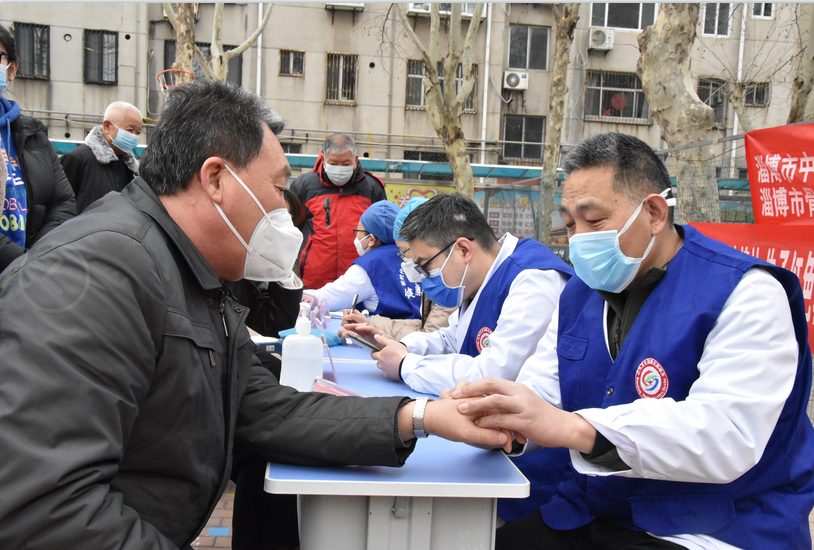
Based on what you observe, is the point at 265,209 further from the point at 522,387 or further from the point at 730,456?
the point at 730,456

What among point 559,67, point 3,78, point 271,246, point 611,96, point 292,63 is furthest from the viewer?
point 611,96

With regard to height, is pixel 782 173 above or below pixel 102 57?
below

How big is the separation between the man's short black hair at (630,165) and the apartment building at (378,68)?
17.9 metres

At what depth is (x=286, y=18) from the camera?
1955 centimetres

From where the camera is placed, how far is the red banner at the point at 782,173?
366 centimetres

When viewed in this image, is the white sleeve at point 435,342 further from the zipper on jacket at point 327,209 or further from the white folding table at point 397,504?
the zipper on jacket at point 327,209

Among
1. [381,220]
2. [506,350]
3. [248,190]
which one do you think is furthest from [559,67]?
[248,190]

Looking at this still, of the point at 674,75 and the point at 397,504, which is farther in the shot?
the point at 674,75

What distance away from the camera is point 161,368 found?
1.23 metres

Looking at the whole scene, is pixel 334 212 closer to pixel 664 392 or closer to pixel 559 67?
pixel 664 392

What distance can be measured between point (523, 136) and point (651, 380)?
66.5 feet

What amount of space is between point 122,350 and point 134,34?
2046 cm

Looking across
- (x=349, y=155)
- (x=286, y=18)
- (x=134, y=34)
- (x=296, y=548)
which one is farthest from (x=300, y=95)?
(x=296, y=548)

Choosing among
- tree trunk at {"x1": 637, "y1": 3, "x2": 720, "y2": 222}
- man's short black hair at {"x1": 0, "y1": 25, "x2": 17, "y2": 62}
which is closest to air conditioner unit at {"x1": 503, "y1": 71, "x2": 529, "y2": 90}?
tree trunk at {"x1": 637, "y1": 3, "x2": 720, "y2": 222}
